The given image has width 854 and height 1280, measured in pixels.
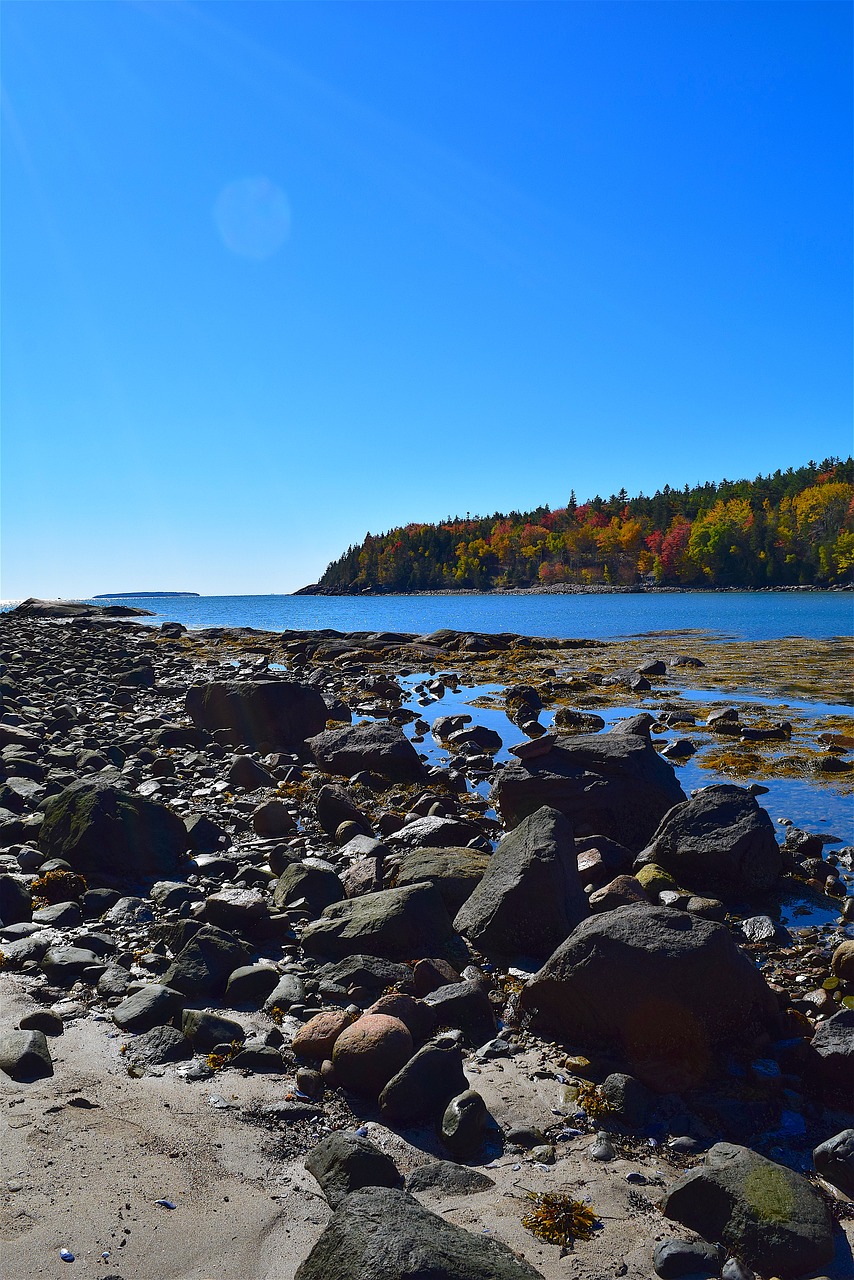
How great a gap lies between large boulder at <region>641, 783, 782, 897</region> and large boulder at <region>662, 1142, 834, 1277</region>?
5.20m

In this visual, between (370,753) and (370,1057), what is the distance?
986 cm

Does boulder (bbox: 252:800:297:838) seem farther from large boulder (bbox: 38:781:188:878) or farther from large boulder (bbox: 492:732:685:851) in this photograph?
large boulder (bbox: 492:732:685:851)

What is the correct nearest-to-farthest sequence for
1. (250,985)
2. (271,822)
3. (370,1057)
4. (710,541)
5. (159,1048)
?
(370,1057) → (159,1048) → (250,985) → (271,822) → (710,541)

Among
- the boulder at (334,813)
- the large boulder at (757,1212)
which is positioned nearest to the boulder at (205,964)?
the large boulder at (757,1212)

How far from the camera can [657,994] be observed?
18.6 feet

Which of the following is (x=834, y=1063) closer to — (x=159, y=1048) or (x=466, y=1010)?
(x=466, y=1010)

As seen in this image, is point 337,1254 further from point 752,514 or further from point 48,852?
point 752,514

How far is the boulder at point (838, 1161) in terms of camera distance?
14.6 ft

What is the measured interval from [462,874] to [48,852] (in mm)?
4771

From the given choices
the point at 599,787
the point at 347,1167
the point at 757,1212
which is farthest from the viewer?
the point at 599,787

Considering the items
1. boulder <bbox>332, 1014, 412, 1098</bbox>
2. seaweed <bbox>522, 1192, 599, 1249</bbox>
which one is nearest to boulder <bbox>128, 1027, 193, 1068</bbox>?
boulder <bbox>332, 1014, 412, 1098</bbox>

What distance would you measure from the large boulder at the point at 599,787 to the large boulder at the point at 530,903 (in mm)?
3006

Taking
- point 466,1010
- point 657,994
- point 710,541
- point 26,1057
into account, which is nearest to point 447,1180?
point 466,1010

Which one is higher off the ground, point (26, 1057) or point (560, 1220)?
point (26, 1057)
